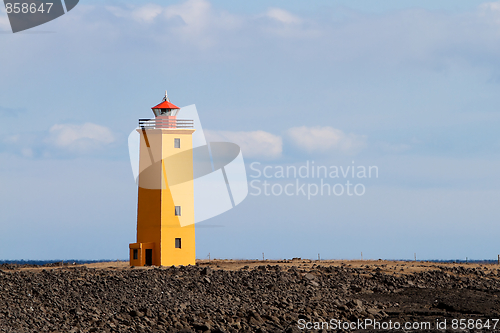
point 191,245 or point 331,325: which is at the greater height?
point 191,245

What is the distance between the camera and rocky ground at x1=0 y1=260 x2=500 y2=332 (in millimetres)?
19938

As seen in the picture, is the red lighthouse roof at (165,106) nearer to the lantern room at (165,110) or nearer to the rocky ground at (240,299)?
the lantern room at (165,110)

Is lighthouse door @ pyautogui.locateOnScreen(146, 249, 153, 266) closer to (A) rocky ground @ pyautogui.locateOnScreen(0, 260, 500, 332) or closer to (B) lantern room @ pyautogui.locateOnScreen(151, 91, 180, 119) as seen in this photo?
(A) rocky ground @ pyautogui.locateOnScreen(0, 260, 500, 332)

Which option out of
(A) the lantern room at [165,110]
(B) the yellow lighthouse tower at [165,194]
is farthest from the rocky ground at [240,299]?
(A) the lantern room at [165,110]

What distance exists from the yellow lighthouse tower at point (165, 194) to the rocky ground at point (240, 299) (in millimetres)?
2994

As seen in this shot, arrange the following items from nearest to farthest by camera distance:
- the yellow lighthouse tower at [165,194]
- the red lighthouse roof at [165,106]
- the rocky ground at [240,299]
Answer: the rocky ground at [240,299], the yellow lighthouse tower at [165,194], the red lighthouse roof at [165,106]

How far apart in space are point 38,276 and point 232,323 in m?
10.1

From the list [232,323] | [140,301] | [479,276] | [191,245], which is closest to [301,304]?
[232,323]

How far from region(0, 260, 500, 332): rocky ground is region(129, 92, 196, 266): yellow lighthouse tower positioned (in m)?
2.99

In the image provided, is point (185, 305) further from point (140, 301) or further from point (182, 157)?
point (182, 157)

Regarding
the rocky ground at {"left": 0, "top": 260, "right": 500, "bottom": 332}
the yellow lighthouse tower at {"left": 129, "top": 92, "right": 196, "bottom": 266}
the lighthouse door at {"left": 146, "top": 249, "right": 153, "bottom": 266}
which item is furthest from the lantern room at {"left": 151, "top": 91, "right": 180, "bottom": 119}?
the rocky ground at {"left": 0, "top": 260, "right": 500, "bottom": 332}

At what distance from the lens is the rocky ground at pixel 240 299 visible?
65.4ft

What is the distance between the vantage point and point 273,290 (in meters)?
26.1

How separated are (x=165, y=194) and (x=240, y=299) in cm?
1031
